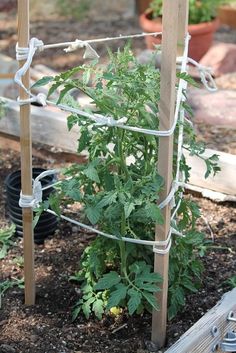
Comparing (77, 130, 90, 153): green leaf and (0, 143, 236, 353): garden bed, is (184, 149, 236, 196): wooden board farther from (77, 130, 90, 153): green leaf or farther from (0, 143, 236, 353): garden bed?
(77, 130, 90, 153): green leaf

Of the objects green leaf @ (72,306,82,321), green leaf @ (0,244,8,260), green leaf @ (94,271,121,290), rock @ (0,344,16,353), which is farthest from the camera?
green leaf @ (0,244,8,260)

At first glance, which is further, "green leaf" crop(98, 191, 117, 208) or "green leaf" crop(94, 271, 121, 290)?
"green leaf" crop(94, 271, 121, 290)

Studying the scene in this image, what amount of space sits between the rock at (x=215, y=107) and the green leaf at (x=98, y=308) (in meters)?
2.33

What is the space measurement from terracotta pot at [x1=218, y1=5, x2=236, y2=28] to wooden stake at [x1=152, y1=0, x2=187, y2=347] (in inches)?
189

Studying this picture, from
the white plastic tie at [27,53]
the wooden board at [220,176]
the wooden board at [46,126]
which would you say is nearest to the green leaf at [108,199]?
the white plastic tie at [27,53]

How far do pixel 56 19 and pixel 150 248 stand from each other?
516cm

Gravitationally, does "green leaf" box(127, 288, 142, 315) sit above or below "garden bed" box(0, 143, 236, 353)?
above

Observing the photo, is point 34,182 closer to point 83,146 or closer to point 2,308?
point 83,146

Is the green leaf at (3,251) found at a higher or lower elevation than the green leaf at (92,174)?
lower

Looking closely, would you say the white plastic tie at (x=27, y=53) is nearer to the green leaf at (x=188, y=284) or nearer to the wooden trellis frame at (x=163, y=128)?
the wooden trellis frame at (x=163, y=128)

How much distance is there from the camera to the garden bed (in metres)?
3.06

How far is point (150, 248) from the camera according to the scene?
3.04 metres

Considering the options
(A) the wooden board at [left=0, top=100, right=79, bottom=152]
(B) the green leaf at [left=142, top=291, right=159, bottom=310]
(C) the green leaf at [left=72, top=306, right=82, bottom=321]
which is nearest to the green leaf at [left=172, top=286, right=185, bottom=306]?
(B) the green leaf at [left=142, top=291, right=159, bottom=310]

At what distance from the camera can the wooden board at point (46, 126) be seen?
460 centimetres
